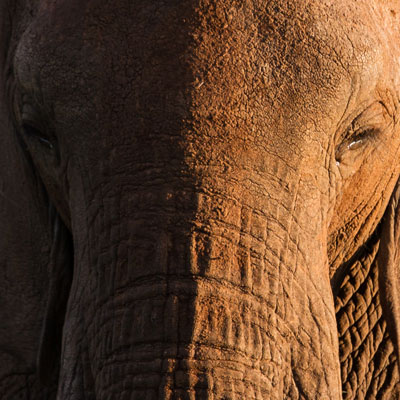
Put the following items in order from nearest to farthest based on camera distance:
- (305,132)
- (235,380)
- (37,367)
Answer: (235,380) → (305,132) → (37,367)

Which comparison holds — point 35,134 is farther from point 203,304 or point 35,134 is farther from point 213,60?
point 203,304

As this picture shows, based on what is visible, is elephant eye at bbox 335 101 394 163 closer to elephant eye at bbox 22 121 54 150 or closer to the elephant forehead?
the elephant forehead

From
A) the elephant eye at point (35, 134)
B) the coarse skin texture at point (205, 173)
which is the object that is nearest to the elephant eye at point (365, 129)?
the coarse skin texture at point (205, 173)

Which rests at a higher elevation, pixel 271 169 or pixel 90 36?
pixel 90 36

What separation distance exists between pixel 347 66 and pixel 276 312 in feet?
1.33

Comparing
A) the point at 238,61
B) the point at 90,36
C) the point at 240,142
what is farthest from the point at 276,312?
the point at 90,36

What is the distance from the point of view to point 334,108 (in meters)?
2.01

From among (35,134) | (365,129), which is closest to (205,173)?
(365,129)

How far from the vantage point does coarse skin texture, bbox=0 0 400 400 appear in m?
1.87

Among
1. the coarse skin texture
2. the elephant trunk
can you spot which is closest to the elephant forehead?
the coarse skin texture

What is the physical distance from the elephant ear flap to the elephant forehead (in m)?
0.38

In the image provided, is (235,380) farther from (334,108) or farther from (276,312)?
(334,108)

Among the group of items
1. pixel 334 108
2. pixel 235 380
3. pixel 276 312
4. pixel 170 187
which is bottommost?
pixel 235 380

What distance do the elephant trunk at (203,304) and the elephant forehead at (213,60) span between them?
0.46 ft
